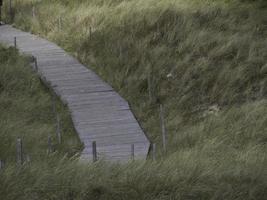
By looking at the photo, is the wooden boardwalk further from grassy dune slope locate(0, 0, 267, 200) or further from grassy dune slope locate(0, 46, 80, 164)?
grassy dune slope locate(0, 0, 267, 200)

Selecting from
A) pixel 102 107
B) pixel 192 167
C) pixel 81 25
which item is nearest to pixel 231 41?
pixel 102 107

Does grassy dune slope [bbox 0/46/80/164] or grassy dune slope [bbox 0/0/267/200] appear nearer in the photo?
grassy dune slope [bbox 0/0/267/200]

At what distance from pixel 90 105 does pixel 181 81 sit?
2448 mm

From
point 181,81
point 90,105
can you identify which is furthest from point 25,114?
point 181,81

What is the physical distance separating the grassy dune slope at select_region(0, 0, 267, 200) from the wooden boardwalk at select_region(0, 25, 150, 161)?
43 centimetres

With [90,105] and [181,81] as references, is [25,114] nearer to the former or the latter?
[90,105]

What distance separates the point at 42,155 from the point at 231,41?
7.42m

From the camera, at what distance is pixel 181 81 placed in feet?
46.5

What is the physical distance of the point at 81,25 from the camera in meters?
18.6

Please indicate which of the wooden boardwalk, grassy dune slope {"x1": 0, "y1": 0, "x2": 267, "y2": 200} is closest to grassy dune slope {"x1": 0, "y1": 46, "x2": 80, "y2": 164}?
the wooden boardwalk

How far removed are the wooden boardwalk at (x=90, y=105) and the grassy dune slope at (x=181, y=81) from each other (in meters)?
0.43

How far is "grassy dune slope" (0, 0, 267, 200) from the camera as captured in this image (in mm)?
6371

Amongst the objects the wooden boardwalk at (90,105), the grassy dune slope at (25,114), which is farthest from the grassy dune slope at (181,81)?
the grassy dune slope at (25,114)

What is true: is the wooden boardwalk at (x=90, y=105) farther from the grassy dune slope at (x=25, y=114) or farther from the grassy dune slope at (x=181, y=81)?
the grassy dune slope at (x=181, y=81)
